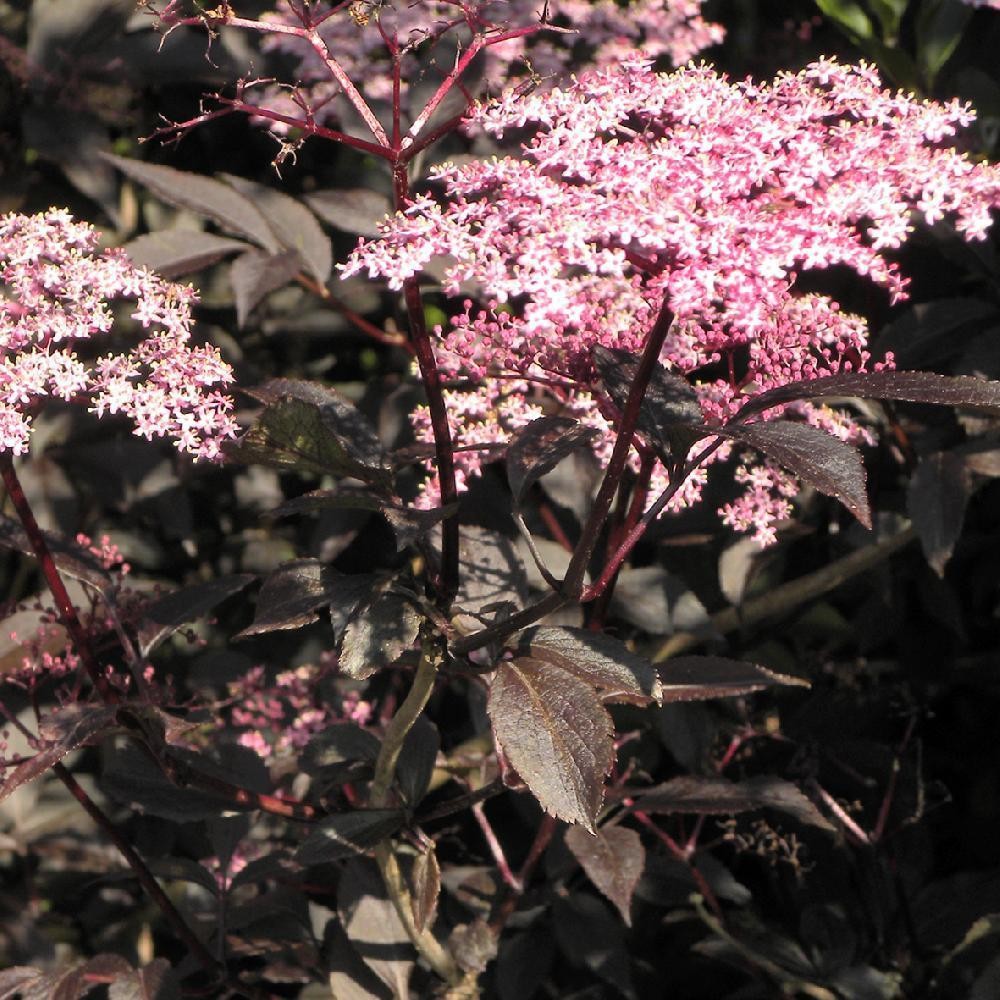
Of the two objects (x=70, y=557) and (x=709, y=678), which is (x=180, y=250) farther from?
(x=709, y=678)

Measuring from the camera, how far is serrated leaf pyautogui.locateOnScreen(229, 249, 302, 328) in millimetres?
1334

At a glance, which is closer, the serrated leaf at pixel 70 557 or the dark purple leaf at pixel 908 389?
the dark purple leaf at pixel 908 389

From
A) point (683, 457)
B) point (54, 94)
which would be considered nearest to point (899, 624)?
point (683, 457)

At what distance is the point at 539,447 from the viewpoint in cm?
83

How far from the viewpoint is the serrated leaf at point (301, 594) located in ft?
2.66

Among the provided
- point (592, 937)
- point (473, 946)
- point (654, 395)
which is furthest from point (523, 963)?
point (654, 395)

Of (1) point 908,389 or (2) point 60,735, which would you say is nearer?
(1) point 908,389

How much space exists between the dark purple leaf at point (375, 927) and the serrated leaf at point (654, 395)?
503mm

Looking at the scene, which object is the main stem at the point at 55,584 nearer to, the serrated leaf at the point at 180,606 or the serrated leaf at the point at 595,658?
the serrated leaf at the point at 180,606

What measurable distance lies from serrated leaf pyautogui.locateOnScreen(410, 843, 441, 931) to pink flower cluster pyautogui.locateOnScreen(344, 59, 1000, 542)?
12.5 inches

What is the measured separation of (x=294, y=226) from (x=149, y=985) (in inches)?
31.8

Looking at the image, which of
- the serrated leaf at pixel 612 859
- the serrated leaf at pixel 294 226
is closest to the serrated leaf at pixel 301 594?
the serrated leaf at pixel 612 859

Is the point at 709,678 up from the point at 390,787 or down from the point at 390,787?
up

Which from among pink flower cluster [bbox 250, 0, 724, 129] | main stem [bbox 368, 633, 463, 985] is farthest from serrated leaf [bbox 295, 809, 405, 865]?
pink flower cluster [bbox 250, 0, 724, 129]
